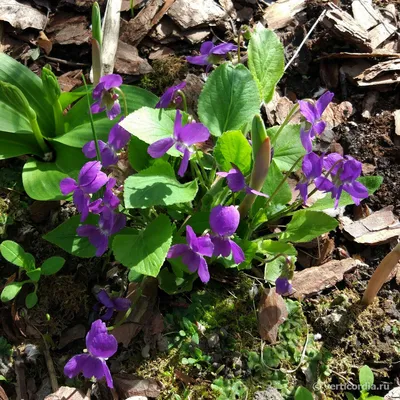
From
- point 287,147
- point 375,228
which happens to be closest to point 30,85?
point 287,147

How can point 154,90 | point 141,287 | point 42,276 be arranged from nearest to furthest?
1. point 141,287
2. point 42,276
3. point 154,90

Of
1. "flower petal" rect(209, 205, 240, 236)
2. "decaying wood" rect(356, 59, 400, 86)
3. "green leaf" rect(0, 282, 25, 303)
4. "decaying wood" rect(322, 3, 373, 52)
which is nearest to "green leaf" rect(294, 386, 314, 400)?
"flower petal" rect(209, 205, 240, 236)

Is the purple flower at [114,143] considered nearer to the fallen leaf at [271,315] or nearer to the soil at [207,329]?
the soil at [207,329]

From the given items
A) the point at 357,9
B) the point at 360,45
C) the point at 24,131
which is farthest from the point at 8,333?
the point at 357,9

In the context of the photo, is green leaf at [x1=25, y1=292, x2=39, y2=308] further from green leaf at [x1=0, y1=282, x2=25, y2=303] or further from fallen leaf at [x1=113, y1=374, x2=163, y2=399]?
fallen leaf at [x1=113, y1=374, x2=163, y2=399]

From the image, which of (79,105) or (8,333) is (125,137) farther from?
(8,333)
